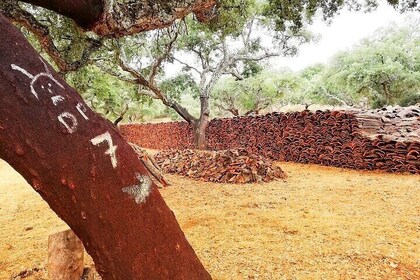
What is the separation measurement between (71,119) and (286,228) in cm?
309

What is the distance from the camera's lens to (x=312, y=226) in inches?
144

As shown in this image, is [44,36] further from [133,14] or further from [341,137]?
[341,137]

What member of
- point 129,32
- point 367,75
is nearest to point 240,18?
point 129,32

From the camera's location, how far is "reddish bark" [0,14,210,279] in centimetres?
109

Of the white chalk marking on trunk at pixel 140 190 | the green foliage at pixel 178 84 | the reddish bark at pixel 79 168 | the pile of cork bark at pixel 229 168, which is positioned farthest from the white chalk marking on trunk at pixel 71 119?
the green foliage at pixel 178 84

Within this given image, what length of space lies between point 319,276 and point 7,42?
2607mm

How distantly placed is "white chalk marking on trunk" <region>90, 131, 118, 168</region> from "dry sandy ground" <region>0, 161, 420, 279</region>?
5.68 feet

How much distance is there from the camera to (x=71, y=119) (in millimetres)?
1178

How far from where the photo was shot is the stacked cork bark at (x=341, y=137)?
7444 mm

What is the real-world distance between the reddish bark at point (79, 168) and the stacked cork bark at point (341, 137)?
305 inches

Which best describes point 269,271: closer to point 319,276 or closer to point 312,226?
point 319,276

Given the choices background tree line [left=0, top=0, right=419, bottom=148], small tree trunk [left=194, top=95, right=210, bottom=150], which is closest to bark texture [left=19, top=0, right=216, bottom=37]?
background tree line [left=0, top=0, right=419, bottom=148]

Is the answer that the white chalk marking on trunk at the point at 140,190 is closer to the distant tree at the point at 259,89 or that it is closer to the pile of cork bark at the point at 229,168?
the pile of cork bark at the point at 229,168

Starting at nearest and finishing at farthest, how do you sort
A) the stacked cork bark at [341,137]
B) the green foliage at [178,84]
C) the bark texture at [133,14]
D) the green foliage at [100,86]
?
the bark texture at [133,14], the stacked cork bark at [341,137], the green foliage at [100,86], the green foliage at [178,84]
